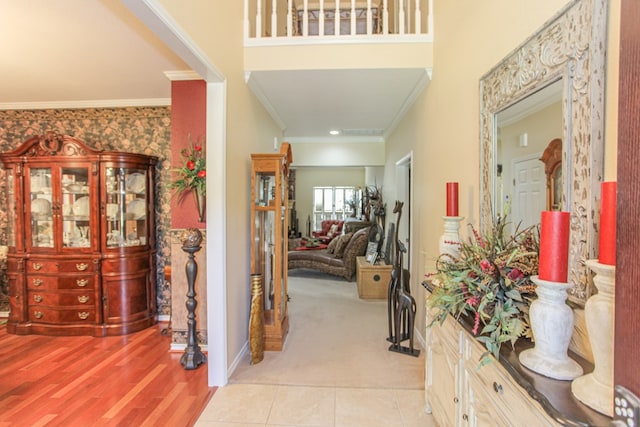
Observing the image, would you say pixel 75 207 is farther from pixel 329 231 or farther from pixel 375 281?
pixel 329 231

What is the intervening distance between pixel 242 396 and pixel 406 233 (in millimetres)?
2905

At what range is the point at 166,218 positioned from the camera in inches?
145

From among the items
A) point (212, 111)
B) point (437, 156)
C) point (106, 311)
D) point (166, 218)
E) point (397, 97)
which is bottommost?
point (106, 311)

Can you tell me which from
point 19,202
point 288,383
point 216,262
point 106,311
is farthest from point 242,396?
point 19,202

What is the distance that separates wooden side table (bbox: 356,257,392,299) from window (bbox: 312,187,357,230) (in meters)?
5.34

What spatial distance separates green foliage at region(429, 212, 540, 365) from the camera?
1171mm

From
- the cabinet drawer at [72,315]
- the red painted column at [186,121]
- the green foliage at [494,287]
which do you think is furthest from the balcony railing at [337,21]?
the cabinet drawer at [72,315]

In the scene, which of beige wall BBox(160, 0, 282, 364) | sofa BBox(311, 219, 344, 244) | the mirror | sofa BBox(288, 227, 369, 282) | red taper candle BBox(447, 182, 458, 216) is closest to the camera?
the mirror

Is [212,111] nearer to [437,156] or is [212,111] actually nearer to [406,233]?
[437,156]

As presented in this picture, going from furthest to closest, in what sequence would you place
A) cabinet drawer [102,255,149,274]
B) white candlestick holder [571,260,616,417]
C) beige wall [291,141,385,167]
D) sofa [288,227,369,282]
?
beige wall [291,141,385,167]
sofa [288,227,369,282]
cabinet drawer [102,255,149,274]
white candlestick holder [571,260,616,417]

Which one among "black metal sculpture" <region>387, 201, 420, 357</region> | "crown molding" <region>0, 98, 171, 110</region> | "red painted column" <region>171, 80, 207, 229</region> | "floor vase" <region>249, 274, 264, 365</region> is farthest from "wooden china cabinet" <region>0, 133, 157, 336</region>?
"black metal sculpture" <region>387, 201, 420, 357</region>

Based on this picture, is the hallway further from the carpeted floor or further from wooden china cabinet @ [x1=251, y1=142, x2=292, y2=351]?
wooden china cabinet @ [x1=251, y1=142, x2=292, y2=351]

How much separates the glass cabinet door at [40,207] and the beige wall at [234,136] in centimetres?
224

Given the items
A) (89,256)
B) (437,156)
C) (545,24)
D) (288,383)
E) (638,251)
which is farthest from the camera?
(89,256)
